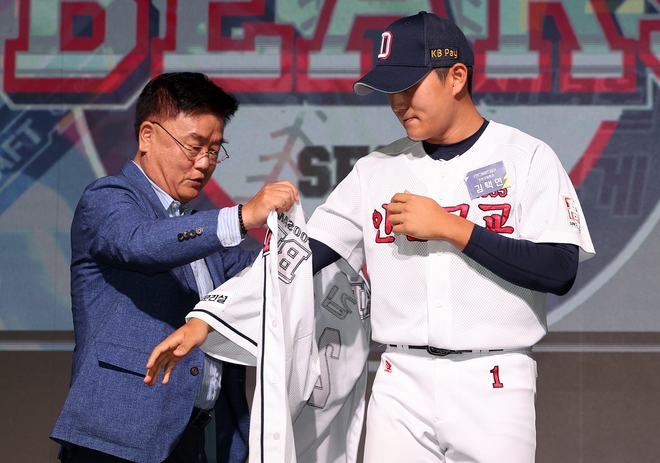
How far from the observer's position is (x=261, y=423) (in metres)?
1.67

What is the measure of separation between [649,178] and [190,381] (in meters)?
2.52

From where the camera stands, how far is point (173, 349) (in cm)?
163

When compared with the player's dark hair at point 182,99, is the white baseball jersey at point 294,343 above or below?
below

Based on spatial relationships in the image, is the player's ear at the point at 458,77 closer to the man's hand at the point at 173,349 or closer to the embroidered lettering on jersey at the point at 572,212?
the embroidered lettering on jersey at the point at 572,212

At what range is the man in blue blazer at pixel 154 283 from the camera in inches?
65.6

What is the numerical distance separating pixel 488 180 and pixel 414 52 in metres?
0.33

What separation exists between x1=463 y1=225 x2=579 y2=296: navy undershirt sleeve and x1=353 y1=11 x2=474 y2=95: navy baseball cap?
38 centimetres

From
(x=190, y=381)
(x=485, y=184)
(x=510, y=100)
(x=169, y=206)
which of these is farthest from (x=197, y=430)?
(x=510, y=100)

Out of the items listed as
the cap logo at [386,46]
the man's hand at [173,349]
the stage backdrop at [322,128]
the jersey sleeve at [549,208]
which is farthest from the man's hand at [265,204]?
the stage backdrop at [322,128]

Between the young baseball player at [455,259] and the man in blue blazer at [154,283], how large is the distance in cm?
31

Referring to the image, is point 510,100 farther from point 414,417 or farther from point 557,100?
point 414,417

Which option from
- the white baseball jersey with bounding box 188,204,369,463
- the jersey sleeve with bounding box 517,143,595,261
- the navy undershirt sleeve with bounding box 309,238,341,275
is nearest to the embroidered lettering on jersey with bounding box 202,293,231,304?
the white baseball jersey with bounding box 188,204,369,463

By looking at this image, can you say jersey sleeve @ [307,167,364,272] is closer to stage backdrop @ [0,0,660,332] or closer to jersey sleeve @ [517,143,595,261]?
jersey sleeve @ [517,143,595,261]

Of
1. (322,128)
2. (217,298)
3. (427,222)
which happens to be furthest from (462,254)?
(322,128)
